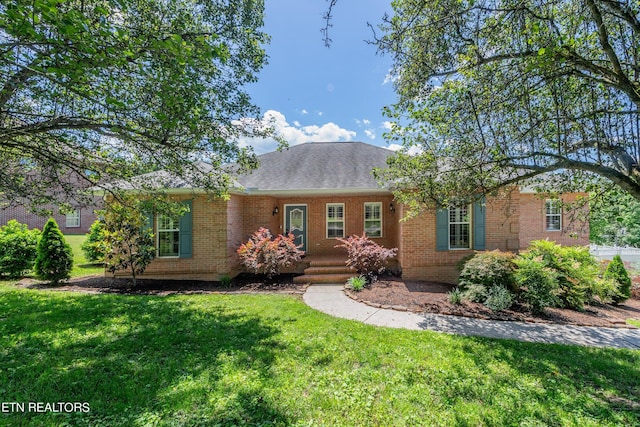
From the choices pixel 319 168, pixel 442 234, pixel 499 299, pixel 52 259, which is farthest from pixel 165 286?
pixel 499 299

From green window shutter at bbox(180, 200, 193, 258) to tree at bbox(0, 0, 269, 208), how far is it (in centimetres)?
264

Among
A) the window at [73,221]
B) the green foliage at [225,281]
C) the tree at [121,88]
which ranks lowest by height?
the green foliage at [225,281]

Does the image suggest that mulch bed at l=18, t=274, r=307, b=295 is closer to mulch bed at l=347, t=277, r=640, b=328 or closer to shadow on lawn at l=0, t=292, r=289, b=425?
shadow on lawn at l=0, t=292, r=289, b=425

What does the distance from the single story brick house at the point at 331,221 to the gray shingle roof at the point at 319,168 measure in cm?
5

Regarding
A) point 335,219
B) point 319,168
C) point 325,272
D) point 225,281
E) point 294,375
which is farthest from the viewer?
point 319,168

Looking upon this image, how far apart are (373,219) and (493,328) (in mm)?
6502

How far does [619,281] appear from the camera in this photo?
289 inches

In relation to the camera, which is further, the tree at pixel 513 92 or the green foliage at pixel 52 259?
the green foliage at pixel 52 259

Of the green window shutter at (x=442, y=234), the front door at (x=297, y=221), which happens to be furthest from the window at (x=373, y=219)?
the green window shutter at (x=442, y=234)

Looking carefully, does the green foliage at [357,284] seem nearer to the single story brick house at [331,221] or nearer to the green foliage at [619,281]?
the single story brick house at [331,221]

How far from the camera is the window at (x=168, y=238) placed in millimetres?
9062

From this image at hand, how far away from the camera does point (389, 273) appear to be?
369 inches

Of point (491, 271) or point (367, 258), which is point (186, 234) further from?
point (491, 271)

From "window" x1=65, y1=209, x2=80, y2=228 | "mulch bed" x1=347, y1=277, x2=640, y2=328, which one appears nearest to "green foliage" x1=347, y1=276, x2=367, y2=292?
"mulch bed" x1=347, y1=277, x2=640, y2=328
